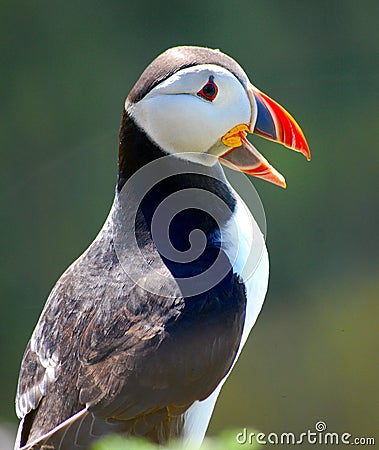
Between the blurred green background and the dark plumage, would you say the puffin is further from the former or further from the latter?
the blurred green background

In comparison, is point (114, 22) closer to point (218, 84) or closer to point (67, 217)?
point (67, 217)

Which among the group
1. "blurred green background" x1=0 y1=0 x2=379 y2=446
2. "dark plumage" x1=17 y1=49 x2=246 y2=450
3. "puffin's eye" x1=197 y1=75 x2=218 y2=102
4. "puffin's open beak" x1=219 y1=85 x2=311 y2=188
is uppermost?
"puffin's eye" x1=197 y1=75 x2=218 y2=102

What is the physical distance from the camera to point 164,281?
2533 mm

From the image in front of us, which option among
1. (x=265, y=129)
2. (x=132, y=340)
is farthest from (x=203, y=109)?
(x=132, y=340)

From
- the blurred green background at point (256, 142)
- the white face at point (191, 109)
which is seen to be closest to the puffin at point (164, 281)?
the white face at point (191, 109)

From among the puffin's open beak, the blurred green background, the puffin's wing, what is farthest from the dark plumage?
the blurred green background

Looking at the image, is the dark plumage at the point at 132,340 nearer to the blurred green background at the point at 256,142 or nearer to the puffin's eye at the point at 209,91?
the puffin's eye at the point at 209,91

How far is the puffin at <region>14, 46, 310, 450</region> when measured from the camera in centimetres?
243

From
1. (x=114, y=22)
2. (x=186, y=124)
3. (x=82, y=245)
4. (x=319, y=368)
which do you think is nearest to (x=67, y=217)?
(x=82, y=245)

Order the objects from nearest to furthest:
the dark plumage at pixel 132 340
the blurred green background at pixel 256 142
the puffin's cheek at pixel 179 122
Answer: the dark plumage at pixel 132 340 < the puffin's cheek at pixel 179 122 < the blurred green background at pixel 256 142

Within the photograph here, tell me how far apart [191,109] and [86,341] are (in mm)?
631

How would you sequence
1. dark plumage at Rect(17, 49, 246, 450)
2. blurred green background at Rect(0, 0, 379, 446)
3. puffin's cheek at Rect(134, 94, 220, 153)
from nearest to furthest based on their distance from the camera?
1. dark plumage at Rect(17, 49, 246, 450)
2. puffin's cheek at Rect(134, 94, 220, 153)
3. blurred green background at Rect(0, 0, 379, 446)

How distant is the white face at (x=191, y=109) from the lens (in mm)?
2500

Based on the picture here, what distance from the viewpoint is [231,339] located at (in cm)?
258
